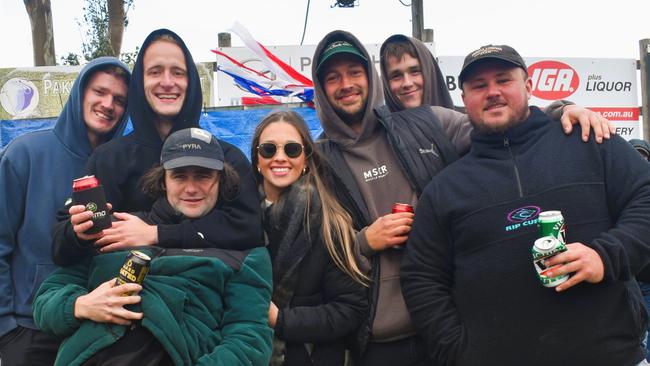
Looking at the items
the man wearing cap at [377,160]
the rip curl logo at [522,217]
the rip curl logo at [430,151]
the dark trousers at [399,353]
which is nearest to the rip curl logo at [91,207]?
the man wearing cap at [377,160]

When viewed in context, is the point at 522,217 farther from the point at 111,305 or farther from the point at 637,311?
the point at 111,305

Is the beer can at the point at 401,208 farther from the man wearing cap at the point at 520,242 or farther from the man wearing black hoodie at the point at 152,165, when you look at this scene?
the man wearing black hoodie at the point at 152,165

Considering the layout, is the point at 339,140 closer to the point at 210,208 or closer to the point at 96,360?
the point at 210,208

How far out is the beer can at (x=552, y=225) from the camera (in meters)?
2.19

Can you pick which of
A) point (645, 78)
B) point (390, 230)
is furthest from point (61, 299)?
point (645, 78)

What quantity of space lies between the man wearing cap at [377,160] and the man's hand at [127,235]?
98 centimetres

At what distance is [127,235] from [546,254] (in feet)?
5.64

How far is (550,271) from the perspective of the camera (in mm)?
2188

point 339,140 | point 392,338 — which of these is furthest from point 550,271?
point 339,140

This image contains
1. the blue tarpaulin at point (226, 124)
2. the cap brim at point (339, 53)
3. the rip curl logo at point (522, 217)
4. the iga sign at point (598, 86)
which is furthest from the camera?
the iga sign at point (598, 86)

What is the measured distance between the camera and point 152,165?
9.73ft

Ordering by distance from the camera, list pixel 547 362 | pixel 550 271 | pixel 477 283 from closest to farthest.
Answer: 1. pixel 550 271
2. pixel 547 362
3. pixel 477 283

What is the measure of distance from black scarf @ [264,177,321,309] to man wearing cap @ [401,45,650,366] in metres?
0.48

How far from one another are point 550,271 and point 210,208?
4.96 ft
